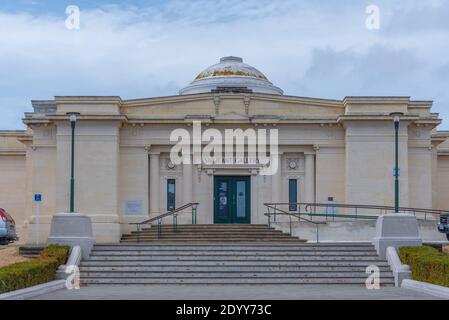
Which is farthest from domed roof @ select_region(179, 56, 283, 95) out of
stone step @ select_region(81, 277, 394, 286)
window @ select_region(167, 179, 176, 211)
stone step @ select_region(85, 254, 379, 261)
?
stone step @ select_region(81, 277, 394, 286)

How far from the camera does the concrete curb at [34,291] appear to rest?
68.8ft

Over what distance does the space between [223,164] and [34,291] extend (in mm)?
18769

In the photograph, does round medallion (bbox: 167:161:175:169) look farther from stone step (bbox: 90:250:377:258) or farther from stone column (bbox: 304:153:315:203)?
stone step (bbox: 90:250:377:258)

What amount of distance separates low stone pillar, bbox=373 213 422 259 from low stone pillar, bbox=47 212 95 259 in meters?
9.68

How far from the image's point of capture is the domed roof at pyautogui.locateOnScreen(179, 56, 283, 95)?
4575 centimetres

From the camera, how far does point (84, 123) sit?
39.6m

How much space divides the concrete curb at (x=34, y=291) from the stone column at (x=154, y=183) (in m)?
14.4

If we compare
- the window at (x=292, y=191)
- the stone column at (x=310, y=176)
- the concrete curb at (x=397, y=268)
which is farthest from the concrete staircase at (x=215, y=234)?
the concrete curb at (x=397, y=268)

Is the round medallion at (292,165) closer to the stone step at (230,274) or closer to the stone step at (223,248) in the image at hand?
the stone step at (223,248)

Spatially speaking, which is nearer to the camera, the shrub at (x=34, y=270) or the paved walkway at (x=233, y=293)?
the paved walkway at (x=233, y=293)

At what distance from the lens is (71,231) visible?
98.5 ft

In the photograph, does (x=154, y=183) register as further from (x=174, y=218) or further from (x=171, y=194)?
(x=174, y=218)

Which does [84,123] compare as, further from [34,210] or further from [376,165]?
[376,165]

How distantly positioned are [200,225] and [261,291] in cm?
1492
